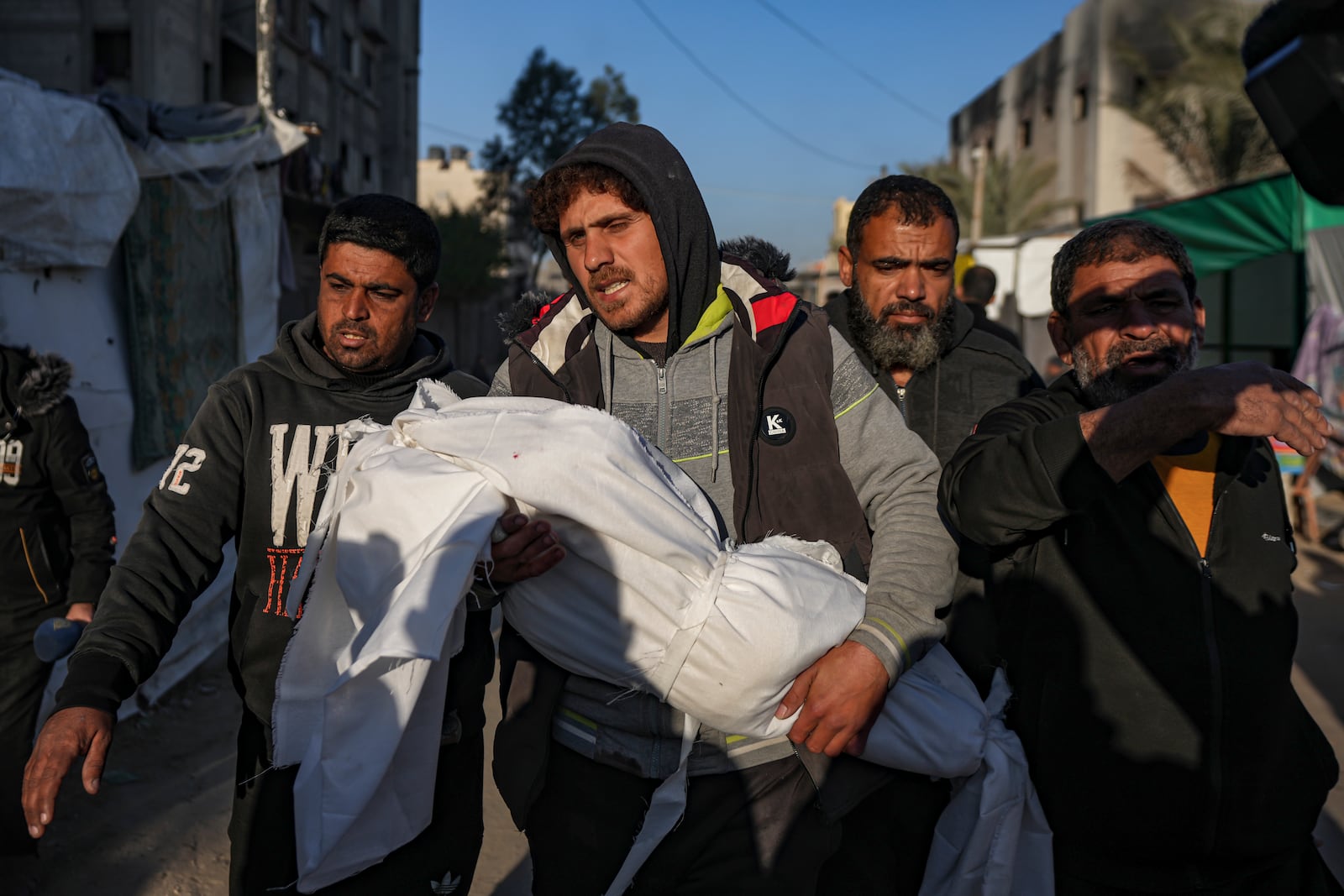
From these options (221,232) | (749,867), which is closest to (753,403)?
(749,867)

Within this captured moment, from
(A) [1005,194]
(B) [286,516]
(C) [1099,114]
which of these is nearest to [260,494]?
(B) [286,516]

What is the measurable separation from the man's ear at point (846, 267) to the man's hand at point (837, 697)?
1.84 m

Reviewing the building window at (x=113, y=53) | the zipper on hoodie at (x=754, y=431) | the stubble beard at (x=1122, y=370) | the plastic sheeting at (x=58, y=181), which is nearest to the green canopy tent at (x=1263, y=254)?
the stubble beard at (x=1122, y=370)

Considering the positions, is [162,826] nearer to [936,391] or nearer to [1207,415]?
[936,391]

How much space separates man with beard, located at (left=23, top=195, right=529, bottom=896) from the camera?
2.26 m

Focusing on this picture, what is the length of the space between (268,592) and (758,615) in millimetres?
1410

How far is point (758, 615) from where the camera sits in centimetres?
164

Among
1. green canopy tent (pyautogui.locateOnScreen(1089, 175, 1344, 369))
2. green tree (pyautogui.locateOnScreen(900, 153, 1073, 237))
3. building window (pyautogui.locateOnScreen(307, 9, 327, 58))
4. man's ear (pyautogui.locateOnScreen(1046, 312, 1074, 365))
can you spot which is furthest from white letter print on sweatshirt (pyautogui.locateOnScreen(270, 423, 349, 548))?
green tree (pyautogui.locateOnScreen(900, 153, 1073, 237))

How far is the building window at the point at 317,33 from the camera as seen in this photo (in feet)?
77.6

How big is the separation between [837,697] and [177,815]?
373cm

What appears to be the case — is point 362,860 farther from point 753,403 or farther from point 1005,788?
point 1005,788

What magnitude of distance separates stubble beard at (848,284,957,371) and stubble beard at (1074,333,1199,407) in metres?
0.82

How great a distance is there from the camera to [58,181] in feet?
16.9

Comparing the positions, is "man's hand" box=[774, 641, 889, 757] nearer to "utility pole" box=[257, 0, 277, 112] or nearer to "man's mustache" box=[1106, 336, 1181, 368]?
"man's mustache" box=[1106, 336, 1181, 368]
